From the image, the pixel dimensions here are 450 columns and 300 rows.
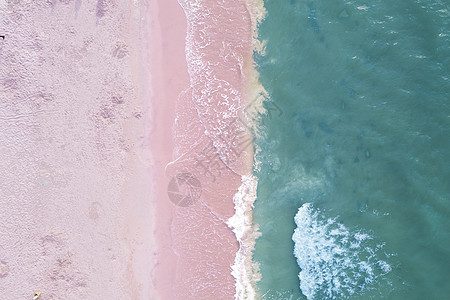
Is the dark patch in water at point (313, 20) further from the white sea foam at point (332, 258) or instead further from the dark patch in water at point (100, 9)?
the dark patch in water at point (100, 9)

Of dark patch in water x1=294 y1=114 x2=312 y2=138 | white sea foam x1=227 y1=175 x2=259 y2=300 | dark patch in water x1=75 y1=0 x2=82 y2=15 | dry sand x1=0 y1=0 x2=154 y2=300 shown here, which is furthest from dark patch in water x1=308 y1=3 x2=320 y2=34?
dark patch in water x1=75 y1=0 x2=82 y2=15

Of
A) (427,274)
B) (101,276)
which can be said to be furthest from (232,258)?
(427,274)

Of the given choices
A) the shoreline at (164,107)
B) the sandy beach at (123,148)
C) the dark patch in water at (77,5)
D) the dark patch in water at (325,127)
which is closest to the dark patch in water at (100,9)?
the sandy beach at (123,148)

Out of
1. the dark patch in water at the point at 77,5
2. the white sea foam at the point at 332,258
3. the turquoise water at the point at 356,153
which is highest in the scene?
A: the dark patch in water at the point at 77,5

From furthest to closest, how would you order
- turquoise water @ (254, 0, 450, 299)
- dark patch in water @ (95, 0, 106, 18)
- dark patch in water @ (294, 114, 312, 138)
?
dark patch in water @ (95, 0, 106, 18), dark patch in water @ (294, 114, 312, 138), turquoise water @ (254, 0, 450, 299)

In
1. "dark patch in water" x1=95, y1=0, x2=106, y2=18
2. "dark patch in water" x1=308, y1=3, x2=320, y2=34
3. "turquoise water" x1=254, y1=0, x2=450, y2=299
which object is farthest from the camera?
"dark patch in water" x1=95, y1=0, x2=106, y2=18

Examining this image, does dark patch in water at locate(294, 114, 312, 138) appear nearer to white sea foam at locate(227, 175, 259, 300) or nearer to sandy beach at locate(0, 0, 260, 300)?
sandy beach at locate(0, 0, 260, 300)

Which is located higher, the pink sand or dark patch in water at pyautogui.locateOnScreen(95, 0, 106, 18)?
dark patch in water at pyautogui.locateOnScreen(95, 0, 106, 18)

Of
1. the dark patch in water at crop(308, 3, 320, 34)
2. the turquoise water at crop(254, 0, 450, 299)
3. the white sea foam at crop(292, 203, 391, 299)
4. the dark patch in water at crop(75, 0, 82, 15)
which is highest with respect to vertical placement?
the dark patch in water at crop(75, 0, 82, 15)

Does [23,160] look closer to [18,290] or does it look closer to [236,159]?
[18,290]
